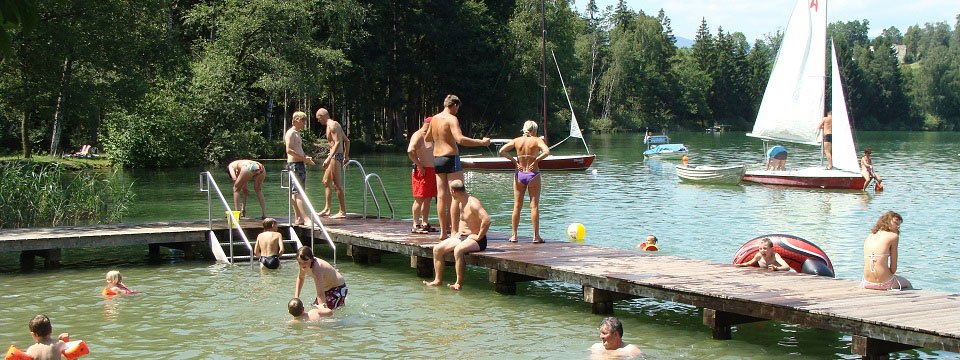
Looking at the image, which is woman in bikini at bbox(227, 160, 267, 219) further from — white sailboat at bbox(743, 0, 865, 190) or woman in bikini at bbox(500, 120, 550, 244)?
white sailboat at bbox(743, 0, 865, 190)

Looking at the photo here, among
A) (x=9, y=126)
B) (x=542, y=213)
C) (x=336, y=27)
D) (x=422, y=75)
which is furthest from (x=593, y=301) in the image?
(x=422, y=75)

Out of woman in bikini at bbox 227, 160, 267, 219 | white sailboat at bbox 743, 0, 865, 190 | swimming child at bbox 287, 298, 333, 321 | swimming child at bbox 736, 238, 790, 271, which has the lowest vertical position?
swimming child at bbox 287, 298, 333, 321

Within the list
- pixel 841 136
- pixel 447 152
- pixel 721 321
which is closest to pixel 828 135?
pixel 841 136

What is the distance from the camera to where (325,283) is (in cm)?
1301

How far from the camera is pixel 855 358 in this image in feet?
36.5

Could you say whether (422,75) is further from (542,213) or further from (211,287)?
(211,287)

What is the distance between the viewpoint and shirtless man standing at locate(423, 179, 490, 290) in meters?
14.6

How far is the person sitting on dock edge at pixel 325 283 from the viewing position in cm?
1280

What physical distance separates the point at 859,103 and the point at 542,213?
122513 millimetres

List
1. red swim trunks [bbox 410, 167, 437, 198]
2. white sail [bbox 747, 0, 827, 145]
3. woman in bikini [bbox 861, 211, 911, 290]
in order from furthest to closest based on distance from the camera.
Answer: white sail [bbox 747, 0, 827, 145] → red swim trunks [bbox 410, 167, 437, 198] → woman in bikini [bbox 861, 211, 911, 290]

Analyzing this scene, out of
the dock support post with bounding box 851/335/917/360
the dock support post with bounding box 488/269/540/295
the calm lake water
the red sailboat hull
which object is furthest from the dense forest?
the red sailboat hull

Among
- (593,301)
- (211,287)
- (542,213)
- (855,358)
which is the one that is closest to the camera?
(855,358)

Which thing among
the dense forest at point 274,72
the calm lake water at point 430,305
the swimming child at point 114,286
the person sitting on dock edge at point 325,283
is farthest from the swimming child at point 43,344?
the swimming child at point 114,286

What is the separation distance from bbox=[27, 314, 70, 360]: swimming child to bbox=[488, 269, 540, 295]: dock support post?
6.42 metres
